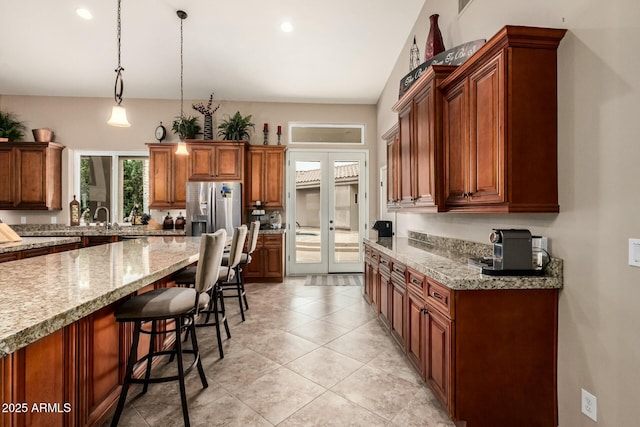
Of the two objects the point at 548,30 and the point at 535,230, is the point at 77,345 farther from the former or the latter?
the point at 548,30

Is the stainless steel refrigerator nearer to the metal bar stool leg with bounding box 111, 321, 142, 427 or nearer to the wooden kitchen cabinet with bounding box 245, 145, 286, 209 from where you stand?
the wooden kitchen cabinet with bounding box 245, 145, 286, 209

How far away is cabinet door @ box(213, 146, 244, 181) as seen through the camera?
536 centimetres

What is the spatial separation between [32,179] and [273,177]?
4.06 m

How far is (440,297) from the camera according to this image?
6.17ft

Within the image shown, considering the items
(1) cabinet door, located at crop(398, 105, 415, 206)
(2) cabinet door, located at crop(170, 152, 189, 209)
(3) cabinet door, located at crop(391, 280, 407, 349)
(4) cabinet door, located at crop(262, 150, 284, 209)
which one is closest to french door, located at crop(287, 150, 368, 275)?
(4) cabinet door, located at crop(262, 150, 284, 209)

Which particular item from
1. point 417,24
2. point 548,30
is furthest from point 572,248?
point 417,24

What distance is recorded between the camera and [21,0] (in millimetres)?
3354

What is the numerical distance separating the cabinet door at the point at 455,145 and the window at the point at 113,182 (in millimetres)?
5508

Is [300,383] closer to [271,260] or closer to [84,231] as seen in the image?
[271,260]

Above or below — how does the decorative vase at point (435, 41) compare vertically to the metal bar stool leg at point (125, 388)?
above

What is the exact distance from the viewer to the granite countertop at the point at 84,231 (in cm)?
518

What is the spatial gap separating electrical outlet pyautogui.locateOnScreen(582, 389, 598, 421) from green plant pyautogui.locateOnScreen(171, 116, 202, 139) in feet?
19.2

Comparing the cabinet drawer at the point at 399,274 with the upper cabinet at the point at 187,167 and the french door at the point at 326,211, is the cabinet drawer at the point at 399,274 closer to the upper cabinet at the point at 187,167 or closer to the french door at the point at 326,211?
the french door at the point at 326,211

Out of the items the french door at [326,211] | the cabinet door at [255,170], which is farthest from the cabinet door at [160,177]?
the french door at [326,211]
